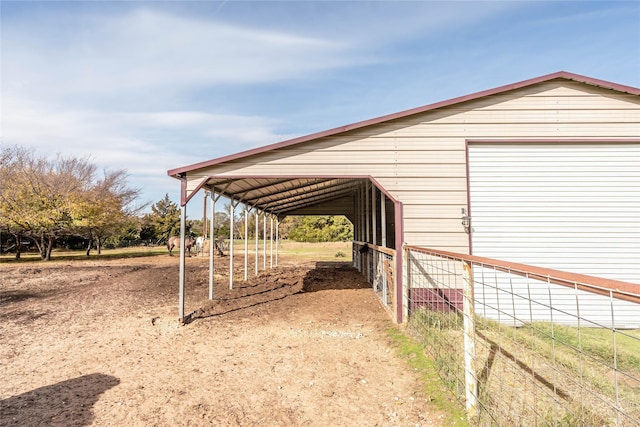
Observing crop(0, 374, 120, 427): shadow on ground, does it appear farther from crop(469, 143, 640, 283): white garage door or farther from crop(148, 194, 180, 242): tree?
crop(148, 194, 180, 242): tree

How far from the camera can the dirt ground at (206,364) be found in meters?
3.34

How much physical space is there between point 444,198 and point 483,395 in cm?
391

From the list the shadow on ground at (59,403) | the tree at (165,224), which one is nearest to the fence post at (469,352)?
the shadow on ground at (59,403)

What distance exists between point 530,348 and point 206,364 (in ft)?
14.4

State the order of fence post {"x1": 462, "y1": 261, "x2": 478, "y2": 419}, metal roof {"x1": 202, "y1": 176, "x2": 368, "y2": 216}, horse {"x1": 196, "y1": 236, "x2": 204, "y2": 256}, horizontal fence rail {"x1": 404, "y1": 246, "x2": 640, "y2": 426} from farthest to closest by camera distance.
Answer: horse {"x1": 196, "y1": 236, "x2": 204, "y2": 256} → metal roof {"x1": 202, "y1": 176, "x2": 368, "y2": 216} → fence post {"x1": 462, "y1": 261, "x2": 478, "y2": 419} → horizontal fence rail {"x1": 404, "y1": 246, "x2": 640, "y2": 426}

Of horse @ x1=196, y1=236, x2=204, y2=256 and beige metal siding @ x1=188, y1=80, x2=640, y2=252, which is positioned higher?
beige metal siding @ x1=188, y1=80, x2=640, y2=252

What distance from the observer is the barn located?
6.63 meters

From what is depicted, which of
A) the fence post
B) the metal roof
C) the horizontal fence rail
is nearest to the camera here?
the horizontal fence rail

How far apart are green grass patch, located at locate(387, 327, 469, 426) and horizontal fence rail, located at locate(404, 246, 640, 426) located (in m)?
0.09

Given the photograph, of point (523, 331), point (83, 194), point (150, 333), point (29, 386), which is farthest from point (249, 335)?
point (83, 194)

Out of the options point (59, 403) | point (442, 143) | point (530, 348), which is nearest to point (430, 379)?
point (530, 348)

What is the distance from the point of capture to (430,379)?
3898mm

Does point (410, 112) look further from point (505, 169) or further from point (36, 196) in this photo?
point (36, 196)

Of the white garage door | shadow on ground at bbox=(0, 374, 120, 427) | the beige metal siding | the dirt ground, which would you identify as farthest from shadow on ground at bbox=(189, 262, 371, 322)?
the white garage door
